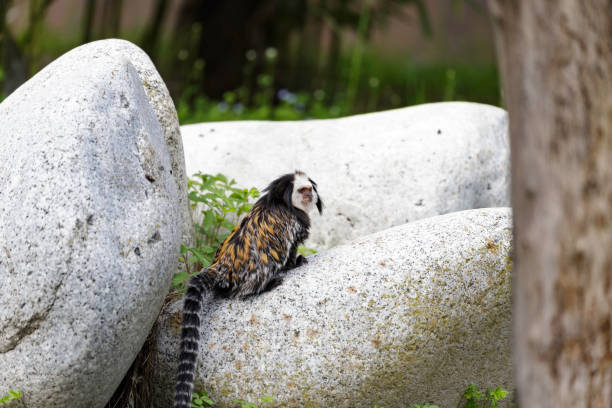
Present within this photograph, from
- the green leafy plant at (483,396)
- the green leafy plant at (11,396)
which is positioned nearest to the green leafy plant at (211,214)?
the green leafy plant at (11,396)

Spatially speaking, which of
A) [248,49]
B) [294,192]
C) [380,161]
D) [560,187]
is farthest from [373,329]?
[248,49]

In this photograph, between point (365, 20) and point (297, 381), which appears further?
point (365, 20)

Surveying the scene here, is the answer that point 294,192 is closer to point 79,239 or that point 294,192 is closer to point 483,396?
point 79,239

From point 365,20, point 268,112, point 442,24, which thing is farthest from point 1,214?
point 442,24

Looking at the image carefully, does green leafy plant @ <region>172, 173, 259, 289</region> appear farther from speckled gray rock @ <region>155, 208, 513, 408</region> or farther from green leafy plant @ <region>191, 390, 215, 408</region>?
green leafy plant @ <region>191, 390, 215, 408</region>

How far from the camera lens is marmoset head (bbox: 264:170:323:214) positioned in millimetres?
4121

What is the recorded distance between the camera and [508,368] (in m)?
3.95

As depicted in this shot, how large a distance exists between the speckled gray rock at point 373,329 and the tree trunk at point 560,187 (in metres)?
1.37

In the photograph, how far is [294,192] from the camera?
4141 millimetres

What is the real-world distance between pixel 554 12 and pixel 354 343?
1.98 metres

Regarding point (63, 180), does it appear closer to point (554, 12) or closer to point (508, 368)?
point (554, 12)

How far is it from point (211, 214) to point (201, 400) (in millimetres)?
1442

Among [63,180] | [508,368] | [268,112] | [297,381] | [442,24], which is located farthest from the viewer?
[442,24]

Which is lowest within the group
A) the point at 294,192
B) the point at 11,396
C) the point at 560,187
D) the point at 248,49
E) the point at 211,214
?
the point at 11,396
